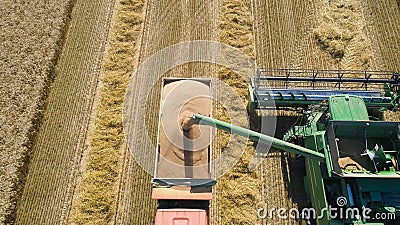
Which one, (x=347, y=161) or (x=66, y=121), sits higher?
(x=66, y=121)

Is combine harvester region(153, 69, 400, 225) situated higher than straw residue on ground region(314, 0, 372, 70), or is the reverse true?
straw residue on ground region(314, 0, 372, 70)

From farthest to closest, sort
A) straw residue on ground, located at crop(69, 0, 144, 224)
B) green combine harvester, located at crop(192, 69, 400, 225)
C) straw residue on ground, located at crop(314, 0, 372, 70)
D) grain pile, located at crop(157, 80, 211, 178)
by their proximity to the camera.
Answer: straw residue on ground, located at crop(314, 0, 372, 70) < straw residue on ground, located at crop(69, 0, 144, 224) < grain pile, located at crop(157, 80, 211, 178) < green combine harvester, located at crop(192, 69, 400, 225)

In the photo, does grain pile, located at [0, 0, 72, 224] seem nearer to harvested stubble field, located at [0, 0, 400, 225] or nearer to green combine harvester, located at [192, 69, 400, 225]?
harvested stubble field, located at [0, 0, 400, 225]

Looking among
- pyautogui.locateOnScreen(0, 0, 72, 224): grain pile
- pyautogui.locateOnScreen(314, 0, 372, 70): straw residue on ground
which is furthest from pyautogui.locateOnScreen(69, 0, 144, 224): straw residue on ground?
pyautogui.locateOnScreen(314, 0, 372, 70): straw residue on ground

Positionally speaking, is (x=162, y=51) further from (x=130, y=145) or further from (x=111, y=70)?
(x=130, y=145)

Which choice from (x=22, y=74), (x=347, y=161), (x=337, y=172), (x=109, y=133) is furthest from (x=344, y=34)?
(x=22, y=74)

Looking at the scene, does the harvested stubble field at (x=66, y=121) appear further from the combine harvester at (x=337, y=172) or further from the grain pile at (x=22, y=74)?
the combine harvester at (x=337, y=172)

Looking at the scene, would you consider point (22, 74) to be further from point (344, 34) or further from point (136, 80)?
point (344, 34)
